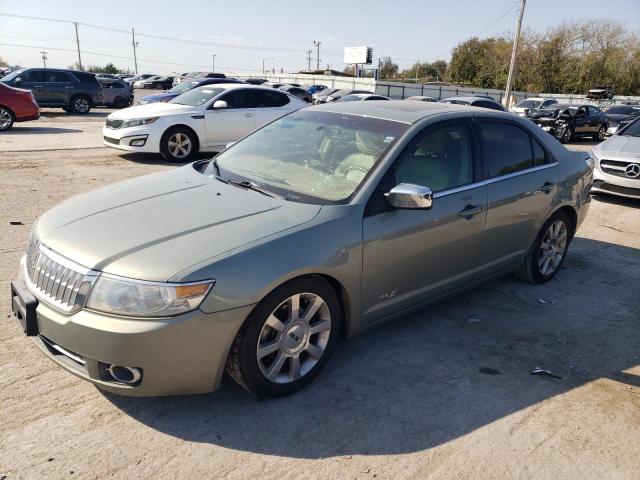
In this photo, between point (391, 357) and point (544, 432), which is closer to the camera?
point (544, 432)

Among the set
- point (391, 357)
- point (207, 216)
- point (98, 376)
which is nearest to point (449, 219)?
point (391, 357)

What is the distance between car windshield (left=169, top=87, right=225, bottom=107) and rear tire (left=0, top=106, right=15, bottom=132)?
610 centimetres

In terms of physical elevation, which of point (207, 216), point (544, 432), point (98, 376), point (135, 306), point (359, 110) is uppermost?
point (359, 110)

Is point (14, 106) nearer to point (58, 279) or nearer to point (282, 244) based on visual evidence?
point (58, 279)

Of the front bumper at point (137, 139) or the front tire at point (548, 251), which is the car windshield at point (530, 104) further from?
the front tire at point (548, 251)

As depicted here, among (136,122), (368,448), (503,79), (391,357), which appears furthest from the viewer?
(503,79)

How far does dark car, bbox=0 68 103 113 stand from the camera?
20.4 metres

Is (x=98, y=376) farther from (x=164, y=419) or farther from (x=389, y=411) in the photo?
(x=389, y=411)

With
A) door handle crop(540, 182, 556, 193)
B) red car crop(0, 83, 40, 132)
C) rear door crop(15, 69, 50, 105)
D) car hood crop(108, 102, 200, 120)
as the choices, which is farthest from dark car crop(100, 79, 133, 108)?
door handle crop(540, 182, 556, 193)

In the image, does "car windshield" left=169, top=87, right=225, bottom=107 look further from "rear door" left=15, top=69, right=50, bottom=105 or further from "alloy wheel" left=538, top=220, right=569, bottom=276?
"rear door" left=15, top=69, right=50, bottom=105

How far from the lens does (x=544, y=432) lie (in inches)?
120

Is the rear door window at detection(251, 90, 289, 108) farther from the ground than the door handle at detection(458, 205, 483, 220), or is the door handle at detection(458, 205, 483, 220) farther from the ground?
the rear door window at detection(251, 90, 289, 108)

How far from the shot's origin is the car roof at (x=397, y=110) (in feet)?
13.2

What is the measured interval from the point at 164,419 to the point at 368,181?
74.2 inches
